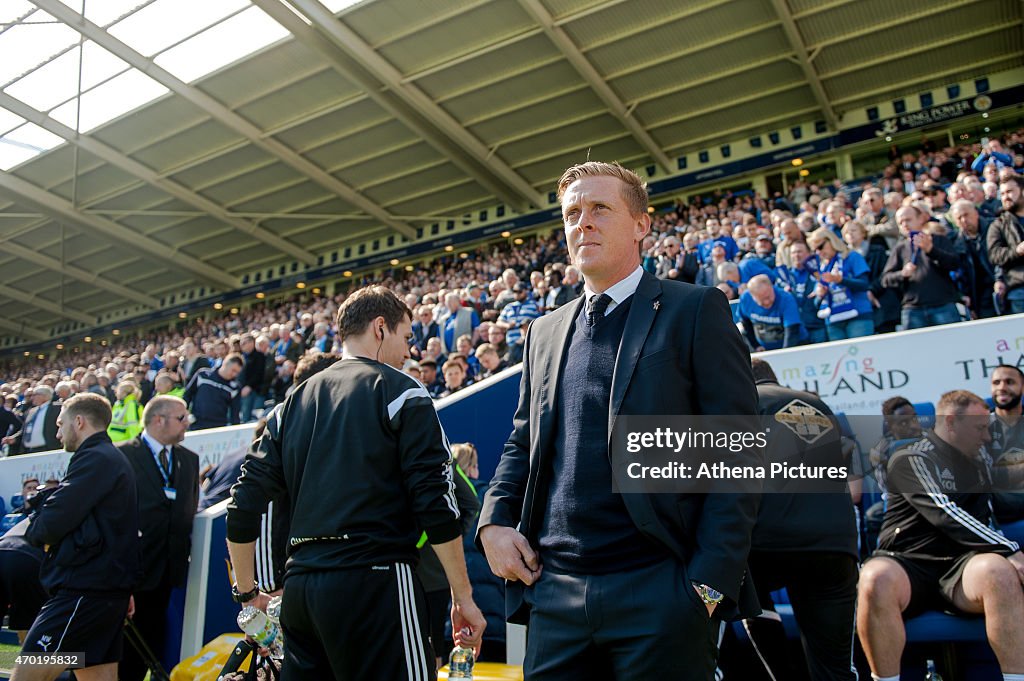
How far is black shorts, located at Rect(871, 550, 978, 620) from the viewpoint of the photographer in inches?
117

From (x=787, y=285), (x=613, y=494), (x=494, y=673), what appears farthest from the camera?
(x=787, y=285)

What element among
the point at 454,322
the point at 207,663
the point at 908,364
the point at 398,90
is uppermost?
the point at 398,90

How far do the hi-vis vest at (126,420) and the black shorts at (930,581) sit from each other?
9.55 meters

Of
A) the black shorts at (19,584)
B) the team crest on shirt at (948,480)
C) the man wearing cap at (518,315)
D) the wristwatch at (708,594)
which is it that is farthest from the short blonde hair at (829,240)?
the black shorts at (19,584)

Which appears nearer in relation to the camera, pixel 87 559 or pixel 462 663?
pixel 462 663

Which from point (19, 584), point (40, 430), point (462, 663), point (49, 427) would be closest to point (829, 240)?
point (462, 663)

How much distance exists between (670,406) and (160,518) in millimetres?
3394

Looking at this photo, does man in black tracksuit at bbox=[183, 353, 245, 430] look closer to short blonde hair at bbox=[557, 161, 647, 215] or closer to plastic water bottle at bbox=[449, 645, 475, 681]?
plastic water bottle at bbox=[449, 645, 475, 681]

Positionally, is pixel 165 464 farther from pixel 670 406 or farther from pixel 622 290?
pixel 670 406

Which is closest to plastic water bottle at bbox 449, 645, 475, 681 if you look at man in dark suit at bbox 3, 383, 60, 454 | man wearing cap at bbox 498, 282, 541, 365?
man wearing cap at bbox 498, 282, 541, 365

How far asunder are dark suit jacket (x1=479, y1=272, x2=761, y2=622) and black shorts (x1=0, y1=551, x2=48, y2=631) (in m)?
4.33

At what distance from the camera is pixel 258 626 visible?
2.68 metres

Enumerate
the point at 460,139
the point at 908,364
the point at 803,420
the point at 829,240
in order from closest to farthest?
the point at 803,420 → the point at 908,364 → the point at 829,240 → the point at 460,139

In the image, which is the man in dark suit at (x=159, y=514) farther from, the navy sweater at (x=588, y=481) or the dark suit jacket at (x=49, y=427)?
the dark suit jacket at (x=49, y=427)
